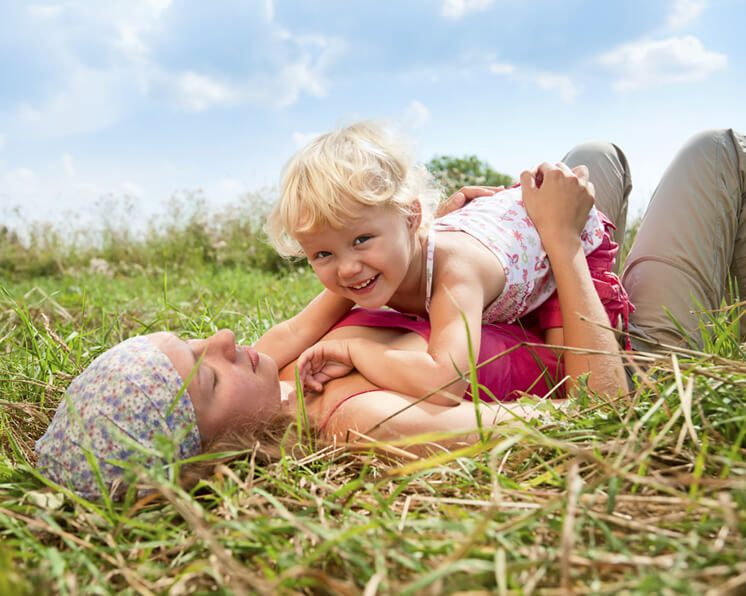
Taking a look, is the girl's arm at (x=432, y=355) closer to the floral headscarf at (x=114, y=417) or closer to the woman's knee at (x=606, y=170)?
the floral headscarf at (x=114, y=417)

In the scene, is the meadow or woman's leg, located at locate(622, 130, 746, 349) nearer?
the meadow

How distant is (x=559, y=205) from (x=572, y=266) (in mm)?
291

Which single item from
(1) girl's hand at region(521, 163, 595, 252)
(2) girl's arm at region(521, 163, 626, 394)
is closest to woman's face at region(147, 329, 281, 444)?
(2) girl's arm at region(521, 163, 626, 394)

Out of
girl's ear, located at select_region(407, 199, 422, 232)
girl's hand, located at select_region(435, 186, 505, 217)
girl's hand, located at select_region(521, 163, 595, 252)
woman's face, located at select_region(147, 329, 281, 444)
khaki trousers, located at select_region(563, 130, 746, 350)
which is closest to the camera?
woman's face, located at select_region(147, 329, 281, 444)

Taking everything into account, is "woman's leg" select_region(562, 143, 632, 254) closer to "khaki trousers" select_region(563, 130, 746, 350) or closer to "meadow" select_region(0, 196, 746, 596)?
"khaki trousers" select_region(563, 130, 746, 350)

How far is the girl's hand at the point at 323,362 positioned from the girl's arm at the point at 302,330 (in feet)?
1.03

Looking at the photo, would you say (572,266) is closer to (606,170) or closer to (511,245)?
(511,245)

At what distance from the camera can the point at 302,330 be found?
8.30 feet

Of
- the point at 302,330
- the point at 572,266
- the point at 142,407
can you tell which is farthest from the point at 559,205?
the point at 142,407

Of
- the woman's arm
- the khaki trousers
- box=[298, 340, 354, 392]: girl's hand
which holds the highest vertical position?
the khaki trousers

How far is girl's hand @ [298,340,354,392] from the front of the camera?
2.15 metres

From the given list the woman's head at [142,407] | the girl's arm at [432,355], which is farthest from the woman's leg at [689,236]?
the woman's head at [142,407]

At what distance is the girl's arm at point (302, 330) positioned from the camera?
8.18 feet

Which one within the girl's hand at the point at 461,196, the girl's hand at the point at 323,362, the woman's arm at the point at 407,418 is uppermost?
the girl's hand at the point at 461,196
